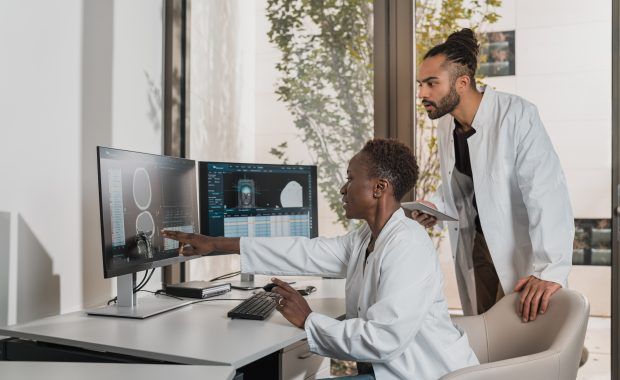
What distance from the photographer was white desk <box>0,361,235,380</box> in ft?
3.72

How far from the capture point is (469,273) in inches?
87.4

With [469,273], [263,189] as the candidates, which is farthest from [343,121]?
[469,273]

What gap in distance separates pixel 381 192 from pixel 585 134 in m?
1.32

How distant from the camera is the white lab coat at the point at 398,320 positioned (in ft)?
4.57

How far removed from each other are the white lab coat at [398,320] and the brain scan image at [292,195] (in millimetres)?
717

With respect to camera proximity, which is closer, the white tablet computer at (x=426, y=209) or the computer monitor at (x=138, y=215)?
the computer monitor at (x=138, y=215)

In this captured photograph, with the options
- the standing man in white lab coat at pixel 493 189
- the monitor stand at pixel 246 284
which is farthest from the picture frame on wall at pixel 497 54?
the monitor stand at pixel 246 284

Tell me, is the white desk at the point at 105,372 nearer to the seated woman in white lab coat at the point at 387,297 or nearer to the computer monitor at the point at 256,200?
the seated woman in white lab coat at the point at 387,297

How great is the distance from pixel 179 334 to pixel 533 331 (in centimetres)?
95

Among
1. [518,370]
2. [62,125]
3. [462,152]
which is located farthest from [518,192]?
[62,125]

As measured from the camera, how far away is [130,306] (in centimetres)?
182

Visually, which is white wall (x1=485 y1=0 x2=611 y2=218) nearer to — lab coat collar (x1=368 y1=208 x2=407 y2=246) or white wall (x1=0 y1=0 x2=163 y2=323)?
lab coat collar (x1=368 y1=208 x2=407 y2=246)

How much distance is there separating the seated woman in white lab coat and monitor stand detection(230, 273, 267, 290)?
613 mm

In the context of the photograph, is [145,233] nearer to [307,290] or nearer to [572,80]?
[307,290]
